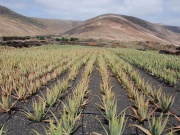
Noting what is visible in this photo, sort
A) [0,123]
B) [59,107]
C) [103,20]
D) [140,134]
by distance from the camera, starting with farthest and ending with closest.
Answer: [103,20] < [59,107] < [0,123] < [140,134]

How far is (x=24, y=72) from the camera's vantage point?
991 cm

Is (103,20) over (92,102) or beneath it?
over

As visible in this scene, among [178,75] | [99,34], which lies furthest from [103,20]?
[178,75]

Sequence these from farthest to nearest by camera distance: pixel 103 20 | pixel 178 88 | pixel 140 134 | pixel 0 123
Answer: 1. pixel 103 20
2. pixel 178 88
3. pixel 0 123
4. pixel 140 134

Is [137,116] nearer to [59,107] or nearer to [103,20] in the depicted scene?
[59,107]

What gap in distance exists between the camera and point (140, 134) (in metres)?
4.32

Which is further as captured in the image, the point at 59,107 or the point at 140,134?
the point at 59,107

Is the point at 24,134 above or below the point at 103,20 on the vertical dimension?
below

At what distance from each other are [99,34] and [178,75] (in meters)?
93.8

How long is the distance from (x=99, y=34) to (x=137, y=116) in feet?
325

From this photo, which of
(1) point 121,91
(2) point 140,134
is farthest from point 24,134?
(1) point 121,91

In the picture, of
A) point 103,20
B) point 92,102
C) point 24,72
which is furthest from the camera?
point 103,20

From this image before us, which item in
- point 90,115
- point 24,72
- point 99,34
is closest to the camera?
point 90,115

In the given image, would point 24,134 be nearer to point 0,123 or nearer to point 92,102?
point 0,123
